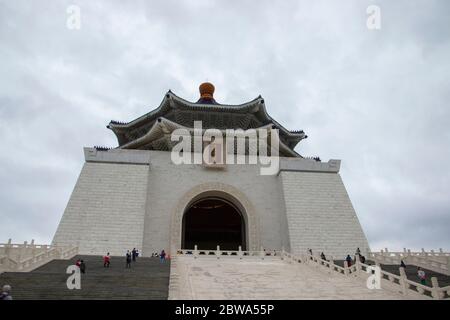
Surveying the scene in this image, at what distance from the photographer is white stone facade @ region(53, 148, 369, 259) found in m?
18.0

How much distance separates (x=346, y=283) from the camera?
1081 centimetres

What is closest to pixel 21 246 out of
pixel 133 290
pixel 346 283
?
pixel 133 290

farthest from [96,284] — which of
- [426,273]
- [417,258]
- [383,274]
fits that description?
[417,258]

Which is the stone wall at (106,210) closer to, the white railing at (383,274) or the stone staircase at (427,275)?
the white railing at (383,274)

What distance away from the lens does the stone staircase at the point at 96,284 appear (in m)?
8.62

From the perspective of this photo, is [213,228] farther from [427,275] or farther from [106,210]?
[427,275]

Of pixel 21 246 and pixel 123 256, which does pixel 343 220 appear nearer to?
pixel 123 256

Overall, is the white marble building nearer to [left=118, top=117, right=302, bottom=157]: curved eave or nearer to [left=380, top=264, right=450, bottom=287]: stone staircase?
[left=118, top=117, right=302, bottom=157]: curved eave

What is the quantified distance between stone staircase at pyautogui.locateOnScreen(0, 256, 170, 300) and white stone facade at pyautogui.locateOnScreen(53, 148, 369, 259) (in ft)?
17.5

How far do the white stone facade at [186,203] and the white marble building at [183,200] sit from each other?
53 mm

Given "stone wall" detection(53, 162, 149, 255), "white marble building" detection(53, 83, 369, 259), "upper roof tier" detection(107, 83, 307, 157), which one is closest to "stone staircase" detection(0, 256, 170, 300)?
"stone wall" detection(53, 162, 149, 255)

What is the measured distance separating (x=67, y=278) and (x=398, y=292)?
9639 millimetres

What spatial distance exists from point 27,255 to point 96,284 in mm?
6089
